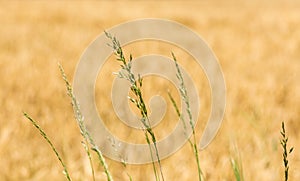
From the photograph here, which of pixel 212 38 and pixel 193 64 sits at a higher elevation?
pixel 212 38

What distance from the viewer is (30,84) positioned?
141 inches

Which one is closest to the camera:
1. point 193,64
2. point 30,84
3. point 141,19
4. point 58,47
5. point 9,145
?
point 9,145

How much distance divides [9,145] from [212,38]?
501 cm

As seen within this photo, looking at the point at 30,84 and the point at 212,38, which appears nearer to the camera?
the point at 30,84

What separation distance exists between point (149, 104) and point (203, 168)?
3.94ft

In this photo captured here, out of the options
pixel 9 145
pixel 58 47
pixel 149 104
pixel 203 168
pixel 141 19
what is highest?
pixel 141 19

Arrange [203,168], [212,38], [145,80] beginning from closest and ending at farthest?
[203,168] < [145,80] < [212,38]

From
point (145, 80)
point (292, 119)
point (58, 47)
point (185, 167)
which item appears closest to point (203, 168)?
point (185, 167)

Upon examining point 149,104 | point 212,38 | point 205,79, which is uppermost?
point 212,38

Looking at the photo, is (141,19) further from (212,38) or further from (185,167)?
(185,167)

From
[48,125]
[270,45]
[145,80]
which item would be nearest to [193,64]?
[145,80]

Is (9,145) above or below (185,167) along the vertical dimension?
above

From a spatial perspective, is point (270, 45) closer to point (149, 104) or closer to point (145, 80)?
point (145, 80)

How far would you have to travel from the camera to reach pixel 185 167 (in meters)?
2.06
